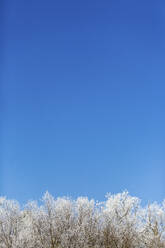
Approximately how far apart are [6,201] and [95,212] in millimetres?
10704

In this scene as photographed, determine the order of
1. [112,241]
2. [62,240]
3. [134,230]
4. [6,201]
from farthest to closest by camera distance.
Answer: [6,201]
[134,230]
[112,241]
[62,240]

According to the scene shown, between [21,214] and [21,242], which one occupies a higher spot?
[21,214]

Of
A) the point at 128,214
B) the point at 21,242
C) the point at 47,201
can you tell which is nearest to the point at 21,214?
the point at 47,201

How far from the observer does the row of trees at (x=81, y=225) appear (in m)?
28.4

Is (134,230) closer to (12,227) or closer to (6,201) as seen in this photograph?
(12,227)

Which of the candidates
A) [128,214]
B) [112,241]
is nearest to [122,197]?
[128,214]

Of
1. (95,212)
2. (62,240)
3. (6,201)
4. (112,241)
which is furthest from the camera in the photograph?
(6,201)

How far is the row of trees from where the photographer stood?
28.4 metres

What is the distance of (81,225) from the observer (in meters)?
29.3

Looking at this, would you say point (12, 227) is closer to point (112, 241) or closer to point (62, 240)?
point (62, 240)

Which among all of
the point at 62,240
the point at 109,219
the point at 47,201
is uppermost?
the point at 47,201

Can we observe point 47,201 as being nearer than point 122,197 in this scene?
Yes

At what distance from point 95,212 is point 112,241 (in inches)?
214

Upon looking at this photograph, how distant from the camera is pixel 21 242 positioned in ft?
93.2
